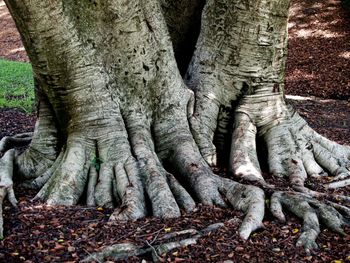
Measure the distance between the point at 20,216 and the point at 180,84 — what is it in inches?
90.2

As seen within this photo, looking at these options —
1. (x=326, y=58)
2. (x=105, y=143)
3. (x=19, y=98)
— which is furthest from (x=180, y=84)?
(x=326, y=58)

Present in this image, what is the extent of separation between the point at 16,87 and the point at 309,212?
34.2ft

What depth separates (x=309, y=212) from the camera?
170 inches

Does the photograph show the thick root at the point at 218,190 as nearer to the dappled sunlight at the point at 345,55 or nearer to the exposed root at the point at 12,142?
the exposed root at the point at 12,142

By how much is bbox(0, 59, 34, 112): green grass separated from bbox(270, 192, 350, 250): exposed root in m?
7.38

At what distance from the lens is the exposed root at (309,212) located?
4.17 m

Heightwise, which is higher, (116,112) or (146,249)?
(116,112)

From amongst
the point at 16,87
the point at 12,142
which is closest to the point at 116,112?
the point at 12,142

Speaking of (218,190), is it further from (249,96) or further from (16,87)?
(16,87)

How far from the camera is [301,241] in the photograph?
12.9 feet

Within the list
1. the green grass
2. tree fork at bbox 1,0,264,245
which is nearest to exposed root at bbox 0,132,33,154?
tree fork at bbox 1,0,264,245

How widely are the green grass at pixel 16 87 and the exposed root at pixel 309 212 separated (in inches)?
291

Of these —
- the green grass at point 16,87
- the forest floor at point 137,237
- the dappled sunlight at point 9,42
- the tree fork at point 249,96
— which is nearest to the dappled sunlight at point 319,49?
the green grass at point 16,87

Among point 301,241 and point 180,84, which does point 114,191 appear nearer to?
point 180,84
